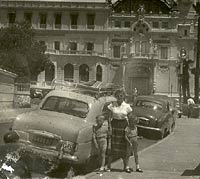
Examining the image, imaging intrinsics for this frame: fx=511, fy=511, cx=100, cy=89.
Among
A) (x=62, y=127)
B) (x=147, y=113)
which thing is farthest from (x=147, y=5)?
(x=147, y=113)

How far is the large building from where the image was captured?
367 centimetres

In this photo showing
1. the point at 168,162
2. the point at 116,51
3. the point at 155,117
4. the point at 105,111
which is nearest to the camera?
the point at 116,51

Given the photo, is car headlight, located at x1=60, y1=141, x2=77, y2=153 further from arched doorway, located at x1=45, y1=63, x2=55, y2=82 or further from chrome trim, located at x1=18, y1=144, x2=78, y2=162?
arched doorway, located at x1=45, y1=63, x2=55, y2=82

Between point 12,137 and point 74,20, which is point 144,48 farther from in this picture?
point 12,137

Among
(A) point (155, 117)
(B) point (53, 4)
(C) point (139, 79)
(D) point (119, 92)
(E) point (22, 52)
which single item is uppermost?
(B) point (53, 4)

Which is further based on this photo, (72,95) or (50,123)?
(72,95)

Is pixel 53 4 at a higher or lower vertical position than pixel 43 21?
higher

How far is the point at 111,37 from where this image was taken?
3.83 m

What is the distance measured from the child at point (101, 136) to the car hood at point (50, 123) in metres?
0.31

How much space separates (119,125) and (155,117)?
2437 mm

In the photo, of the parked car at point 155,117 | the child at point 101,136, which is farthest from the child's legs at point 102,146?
the parked car at point 155,117

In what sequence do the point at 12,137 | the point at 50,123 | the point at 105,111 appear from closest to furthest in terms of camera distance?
the point at 12,137, the point at 50,123, the point at 105,111

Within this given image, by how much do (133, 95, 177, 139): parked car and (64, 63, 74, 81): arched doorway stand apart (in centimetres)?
258

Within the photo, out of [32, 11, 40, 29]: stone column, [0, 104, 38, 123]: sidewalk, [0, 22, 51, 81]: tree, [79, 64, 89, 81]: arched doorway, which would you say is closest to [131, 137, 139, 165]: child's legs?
[79, 64, 89, 81]: arched doorway
